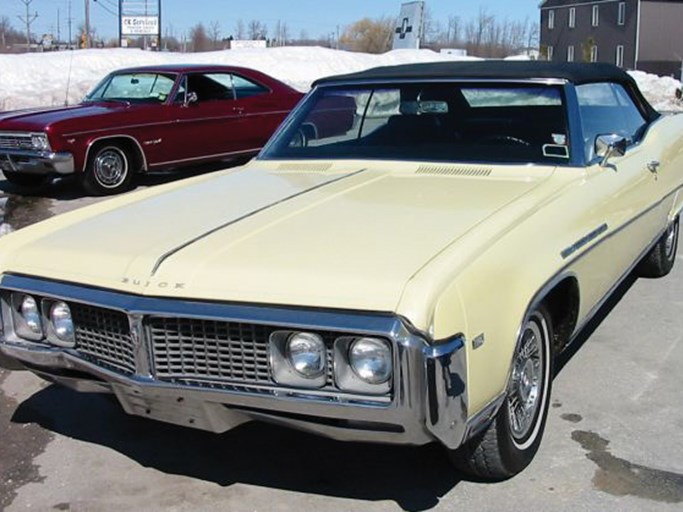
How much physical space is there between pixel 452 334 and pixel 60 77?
20419mm

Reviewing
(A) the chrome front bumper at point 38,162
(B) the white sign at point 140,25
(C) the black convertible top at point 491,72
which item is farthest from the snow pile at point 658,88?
(C) the black convertible top at point 491,72

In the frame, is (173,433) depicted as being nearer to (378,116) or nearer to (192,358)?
(192,358)

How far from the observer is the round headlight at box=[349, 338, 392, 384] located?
8.07ft

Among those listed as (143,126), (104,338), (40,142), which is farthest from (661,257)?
(40,142)

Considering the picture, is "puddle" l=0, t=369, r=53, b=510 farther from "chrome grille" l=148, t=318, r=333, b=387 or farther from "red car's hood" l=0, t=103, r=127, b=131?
"red car's hood" l=0, t=103, r=127, b=131

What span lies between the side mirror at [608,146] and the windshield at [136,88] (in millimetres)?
6984

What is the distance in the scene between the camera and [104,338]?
285 cm

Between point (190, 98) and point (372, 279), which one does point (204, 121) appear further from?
point (372, 279)

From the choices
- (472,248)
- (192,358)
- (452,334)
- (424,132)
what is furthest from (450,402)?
(424,132)

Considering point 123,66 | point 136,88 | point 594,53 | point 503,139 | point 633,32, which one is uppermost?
point 633,32

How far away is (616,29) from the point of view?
171 ft

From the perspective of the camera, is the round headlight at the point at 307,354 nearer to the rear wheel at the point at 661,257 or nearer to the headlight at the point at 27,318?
the headlight at the point at 27,318

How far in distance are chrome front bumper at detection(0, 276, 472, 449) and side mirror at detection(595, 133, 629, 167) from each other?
190 cm

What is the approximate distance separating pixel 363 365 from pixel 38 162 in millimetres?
7497
